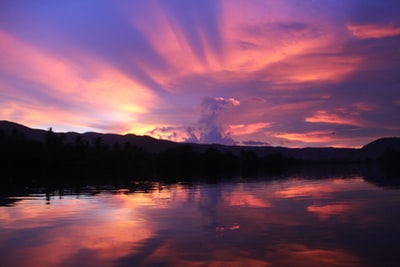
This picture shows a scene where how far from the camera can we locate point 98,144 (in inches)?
6983

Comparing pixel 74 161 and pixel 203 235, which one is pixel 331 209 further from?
pixel 74 161

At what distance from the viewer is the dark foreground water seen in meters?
16.2

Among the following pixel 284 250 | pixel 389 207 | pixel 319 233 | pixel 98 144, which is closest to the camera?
pixel 284 250

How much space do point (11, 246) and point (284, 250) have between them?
11679 mm

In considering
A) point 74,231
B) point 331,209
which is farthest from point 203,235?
point 331,209

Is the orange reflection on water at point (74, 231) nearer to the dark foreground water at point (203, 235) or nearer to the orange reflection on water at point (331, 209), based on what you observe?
the dark foreground water at point (203, 235)

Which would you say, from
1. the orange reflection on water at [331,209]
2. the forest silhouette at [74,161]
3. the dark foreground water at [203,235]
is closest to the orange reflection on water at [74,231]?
the dark foreground water at [203,235]

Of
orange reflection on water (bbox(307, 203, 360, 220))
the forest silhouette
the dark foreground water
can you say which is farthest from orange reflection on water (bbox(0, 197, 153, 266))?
the forest silhouette

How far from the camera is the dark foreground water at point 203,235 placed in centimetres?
1619

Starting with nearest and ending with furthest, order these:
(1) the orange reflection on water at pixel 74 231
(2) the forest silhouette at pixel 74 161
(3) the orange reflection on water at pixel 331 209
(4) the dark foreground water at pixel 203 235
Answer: (4) the dark foreground water at pixel 203 235 < (1) the orange reflection on water at pixel 74 231 < (3) the orange reflection on water at pixel 331 209 < (2) the forest silhouette at pixel 74 161

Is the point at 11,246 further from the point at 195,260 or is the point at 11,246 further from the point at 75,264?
the point at 195,260

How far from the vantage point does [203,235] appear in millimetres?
20812

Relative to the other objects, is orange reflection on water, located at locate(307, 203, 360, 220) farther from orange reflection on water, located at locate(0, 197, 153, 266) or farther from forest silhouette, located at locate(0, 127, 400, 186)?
forest silhouette, located at locate(0, 127, 400, 186)

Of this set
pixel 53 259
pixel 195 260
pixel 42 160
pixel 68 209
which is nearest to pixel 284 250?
pixel 195 260
